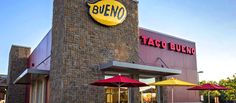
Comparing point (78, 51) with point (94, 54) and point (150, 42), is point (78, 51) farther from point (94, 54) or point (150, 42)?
point (150, 42)

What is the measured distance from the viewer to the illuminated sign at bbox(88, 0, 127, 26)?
11.5 metres

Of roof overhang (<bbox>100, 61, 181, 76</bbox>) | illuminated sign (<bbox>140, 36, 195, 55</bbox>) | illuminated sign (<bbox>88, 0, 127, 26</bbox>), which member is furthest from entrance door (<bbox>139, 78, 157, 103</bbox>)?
illuminated sign (<bbox>88, 0, 127, 26</bbox>)

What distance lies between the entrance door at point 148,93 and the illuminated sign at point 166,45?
246cm

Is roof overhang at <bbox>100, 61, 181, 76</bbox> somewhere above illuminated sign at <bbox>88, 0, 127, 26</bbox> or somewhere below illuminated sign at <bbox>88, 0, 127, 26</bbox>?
below

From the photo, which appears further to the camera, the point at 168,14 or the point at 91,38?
the point at 168,14

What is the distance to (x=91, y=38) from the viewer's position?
11.3m

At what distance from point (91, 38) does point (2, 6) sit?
4.89m

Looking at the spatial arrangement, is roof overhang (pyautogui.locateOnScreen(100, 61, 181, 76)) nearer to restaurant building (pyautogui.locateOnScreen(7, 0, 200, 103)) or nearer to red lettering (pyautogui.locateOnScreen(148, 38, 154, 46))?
restaurant building (pyautogui.locateOnScreen(7, 0, 200, 103))

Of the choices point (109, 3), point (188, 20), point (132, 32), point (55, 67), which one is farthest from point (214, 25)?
point (55, 67)

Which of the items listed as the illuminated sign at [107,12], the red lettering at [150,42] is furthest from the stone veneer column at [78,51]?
the red lettering at [150,42]

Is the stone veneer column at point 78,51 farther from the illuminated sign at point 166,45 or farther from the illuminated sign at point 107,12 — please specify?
the illuminated sign at point 166,45

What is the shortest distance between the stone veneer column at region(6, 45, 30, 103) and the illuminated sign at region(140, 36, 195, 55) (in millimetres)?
11420

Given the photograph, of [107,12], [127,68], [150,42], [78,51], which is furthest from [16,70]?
[127,68]

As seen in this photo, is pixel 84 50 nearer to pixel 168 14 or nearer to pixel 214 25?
pixel 168 14
